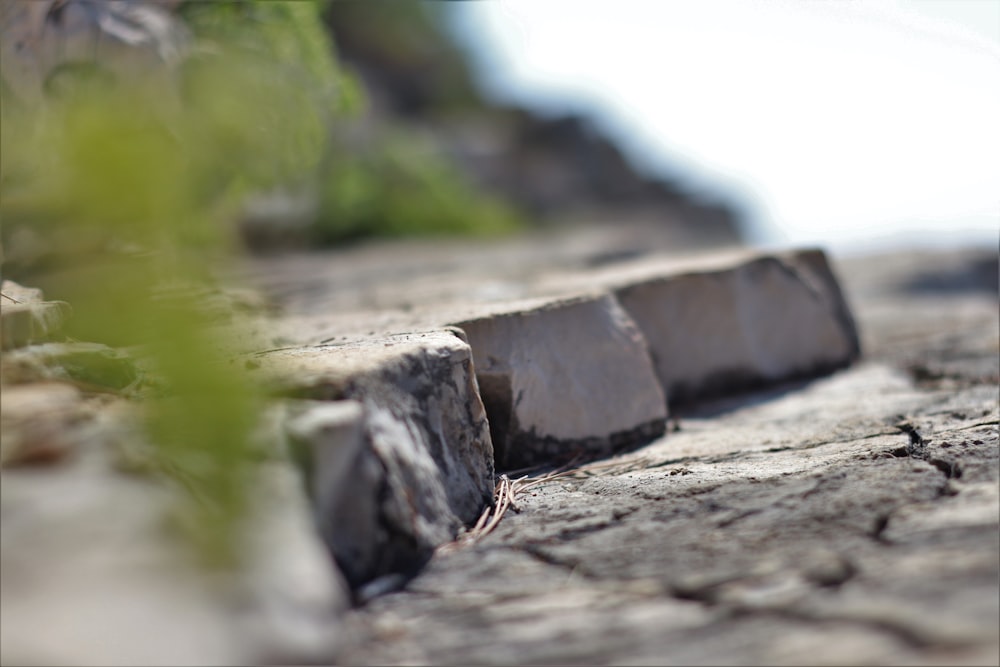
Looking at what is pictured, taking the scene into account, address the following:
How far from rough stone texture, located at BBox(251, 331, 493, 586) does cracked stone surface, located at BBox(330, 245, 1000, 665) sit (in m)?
0.06

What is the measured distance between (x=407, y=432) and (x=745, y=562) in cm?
→ 52

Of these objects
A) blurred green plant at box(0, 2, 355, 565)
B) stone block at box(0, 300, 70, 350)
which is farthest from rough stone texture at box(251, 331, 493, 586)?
stone block at box(0, 300, 70, 350)

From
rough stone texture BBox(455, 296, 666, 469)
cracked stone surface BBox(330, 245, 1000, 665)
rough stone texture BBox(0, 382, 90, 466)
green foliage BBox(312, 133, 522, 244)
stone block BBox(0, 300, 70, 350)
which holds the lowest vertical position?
cracked stone surface BBox(330, 245, 1000, 665)

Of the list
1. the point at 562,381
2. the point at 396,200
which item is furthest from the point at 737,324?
the point at 396,200

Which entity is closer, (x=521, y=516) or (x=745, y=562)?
(x=745, y=562)

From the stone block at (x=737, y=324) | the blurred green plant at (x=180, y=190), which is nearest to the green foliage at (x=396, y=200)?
the blurred green plant at (x=180, y=190)

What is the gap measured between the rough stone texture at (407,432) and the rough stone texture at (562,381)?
0.20 m

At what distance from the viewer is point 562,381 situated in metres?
1.91

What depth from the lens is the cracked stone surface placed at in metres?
1.00

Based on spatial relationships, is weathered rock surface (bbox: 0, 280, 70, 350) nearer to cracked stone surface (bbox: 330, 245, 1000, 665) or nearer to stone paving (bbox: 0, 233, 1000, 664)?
stone paving (bbox: 0, 233, 1000, 664)

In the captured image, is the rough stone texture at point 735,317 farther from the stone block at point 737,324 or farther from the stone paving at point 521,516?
the stone paving at point 521,516

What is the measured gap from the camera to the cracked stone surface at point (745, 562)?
1.00m

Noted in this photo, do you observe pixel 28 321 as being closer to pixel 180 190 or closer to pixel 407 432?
pixel 180 190

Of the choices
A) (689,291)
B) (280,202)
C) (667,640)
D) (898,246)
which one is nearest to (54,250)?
(689,291)
